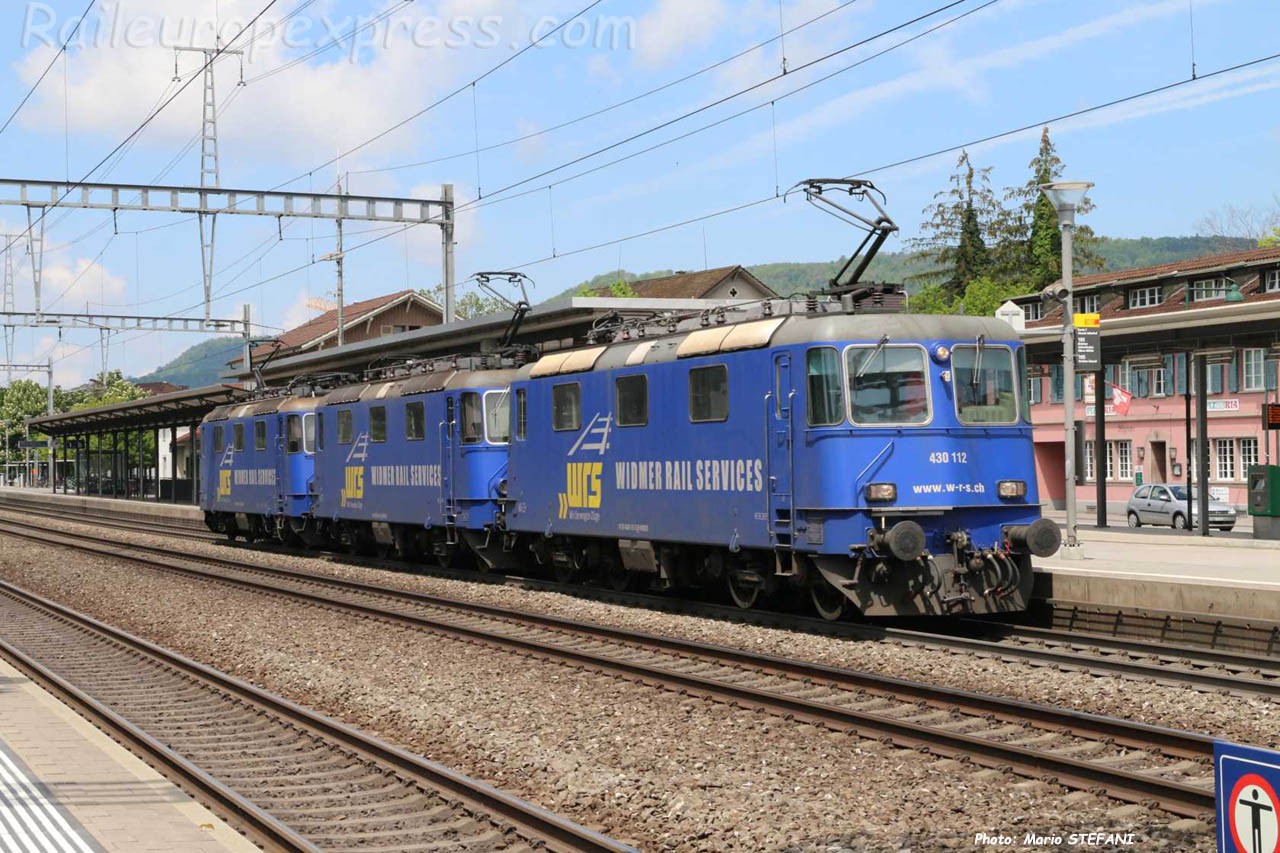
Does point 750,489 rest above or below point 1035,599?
above

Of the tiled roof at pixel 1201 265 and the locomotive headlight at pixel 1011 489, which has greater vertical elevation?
the tiled roof at pixel 1201 265

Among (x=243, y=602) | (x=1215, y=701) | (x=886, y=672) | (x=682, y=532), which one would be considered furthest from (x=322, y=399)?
(x=1215, y=701)

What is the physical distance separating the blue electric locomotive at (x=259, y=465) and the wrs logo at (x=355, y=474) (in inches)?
95.7

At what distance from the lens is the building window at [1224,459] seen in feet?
172

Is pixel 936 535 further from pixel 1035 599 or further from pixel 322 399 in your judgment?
pixel 322 399

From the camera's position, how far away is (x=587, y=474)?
1908 cm

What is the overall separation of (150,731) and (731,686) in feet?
15.2

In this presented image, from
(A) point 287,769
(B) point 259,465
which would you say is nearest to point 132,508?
(B) point 259,465

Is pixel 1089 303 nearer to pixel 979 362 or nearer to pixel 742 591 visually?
pixel 742 591

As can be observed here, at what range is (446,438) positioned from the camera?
23344mm

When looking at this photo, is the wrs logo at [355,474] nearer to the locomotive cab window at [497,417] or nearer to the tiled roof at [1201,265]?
the locomotive cab window at [497,417]

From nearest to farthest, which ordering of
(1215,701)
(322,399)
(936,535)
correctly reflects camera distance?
(1215,701), (936,535), (322,399)

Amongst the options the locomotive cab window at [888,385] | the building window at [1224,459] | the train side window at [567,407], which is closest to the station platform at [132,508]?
the train side window at [567,407]

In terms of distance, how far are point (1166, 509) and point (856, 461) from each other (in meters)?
28.7
